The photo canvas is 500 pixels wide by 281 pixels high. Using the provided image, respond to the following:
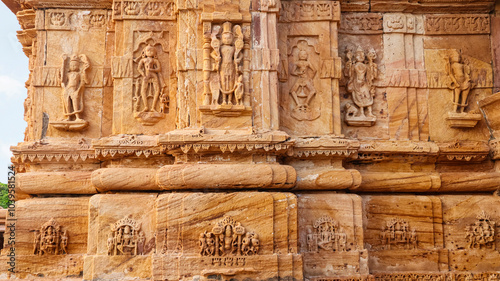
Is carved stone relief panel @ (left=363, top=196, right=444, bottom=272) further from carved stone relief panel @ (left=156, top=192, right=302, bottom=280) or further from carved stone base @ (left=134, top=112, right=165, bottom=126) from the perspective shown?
carved stone base @ (left=134, top=112, right=165, bottom=126)

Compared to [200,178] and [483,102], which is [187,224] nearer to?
[200,178]

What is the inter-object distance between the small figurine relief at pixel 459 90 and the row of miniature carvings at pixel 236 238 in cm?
158

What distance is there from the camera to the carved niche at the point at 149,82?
888 cm

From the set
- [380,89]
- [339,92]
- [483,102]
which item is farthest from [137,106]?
[483,102]

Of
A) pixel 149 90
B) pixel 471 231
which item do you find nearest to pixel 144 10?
pixel 149 90

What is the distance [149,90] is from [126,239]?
247cm

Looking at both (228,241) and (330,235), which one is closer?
(228,241)

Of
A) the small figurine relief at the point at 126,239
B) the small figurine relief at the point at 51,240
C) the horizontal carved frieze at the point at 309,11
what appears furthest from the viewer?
the horizontal carved frieze at the point at 309,11

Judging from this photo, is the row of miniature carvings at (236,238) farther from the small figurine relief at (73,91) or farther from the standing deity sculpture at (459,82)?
the standing deity sculpture at (459,82)

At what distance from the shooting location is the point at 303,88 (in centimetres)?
903

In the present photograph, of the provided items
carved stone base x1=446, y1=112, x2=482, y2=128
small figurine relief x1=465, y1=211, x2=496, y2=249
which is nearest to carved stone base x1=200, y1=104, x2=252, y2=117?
carved stone base x1=446, y1=112, x2=482, y2=128

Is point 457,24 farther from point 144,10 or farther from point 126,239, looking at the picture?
point 126,239

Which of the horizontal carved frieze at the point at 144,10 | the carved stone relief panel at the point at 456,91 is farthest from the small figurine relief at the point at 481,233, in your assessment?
the horizontal carved frieze at the point at 144,10

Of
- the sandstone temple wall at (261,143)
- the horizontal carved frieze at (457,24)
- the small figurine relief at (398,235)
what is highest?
the horizontal carved frieze at (457,24)
